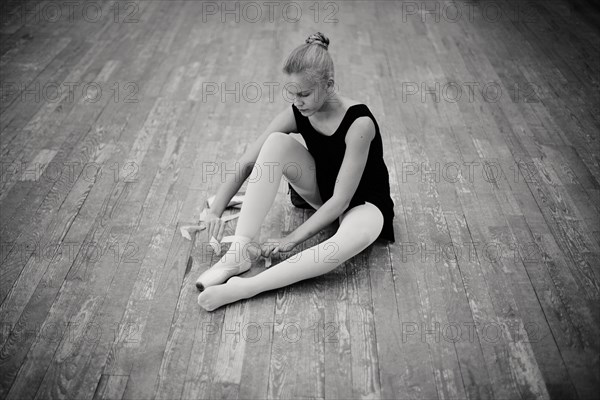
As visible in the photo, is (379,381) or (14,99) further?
(14,99)

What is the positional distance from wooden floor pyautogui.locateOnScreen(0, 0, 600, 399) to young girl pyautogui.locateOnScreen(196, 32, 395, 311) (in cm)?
8

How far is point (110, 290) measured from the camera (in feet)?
6.12

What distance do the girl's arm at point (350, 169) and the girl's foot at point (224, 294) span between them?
0.30 meters

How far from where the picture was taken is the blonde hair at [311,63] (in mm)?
1714

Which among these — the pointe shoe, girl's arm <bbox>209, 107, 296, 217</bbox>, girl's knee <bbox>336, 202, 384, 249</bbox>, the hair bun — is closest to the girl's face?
the hair bun

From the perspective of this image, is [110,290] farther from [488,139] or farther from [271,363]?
[488,139]

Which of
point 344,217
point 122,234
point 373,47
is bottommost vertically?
point 373,47

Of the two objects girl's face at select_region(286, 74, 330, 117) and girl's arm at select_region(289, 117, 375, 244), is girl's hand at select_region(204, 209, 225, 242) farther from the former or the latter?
girl's face at select_region(286, 74, 330, 117)

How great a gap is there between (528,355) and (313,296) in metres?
0.66

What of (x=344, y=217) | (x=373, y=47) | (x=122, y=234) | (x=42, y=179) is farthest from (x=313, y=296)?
(x=373, y=47)

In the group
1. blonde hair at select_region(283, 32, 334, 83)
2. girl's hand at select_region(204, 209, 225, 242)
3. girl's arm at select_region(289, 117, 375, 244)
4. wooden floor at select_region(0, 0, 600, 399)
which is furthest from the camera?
girl's hand at select_region(204, 209, 225, 242)

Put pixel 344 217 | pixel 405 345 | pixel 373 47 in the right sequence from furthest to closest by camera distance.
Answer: pixel 373 47 < pixel 344 217 < pixel 405 345

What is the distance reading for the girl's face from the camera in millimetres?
1732

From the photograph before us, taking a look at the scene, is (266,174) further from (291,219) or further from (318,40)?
(318,40)
